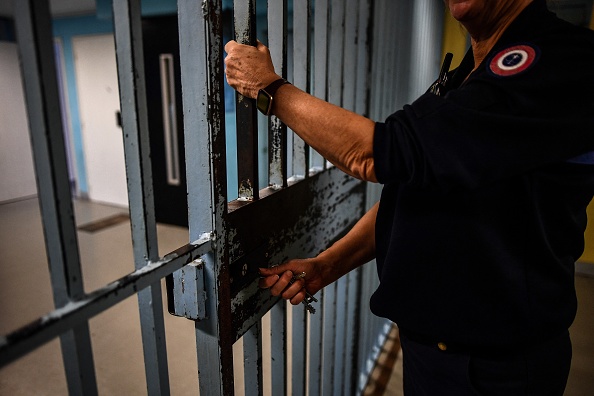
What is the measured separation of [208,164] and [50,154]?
0.89 ft

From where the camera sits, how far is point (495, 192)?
764mm

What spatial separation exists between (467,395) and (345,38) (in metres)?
1.07

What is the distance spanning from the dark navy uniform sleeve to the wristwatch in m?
0.20

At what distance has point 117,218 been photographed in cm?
463

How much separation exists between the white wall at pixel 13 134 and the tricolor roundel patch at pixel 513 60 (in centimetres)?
67

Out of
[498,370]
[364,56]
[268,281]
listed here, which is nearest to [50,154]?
[268,281]

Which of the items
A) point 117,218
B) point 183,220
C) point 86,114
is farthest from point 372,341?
point 86,114

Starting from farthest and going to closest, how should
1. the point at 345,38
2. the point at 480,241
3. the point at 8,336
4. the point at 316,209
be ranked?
the point at 345,38 < the point at 316,209 < the point at 480,241 < the point at 8,336

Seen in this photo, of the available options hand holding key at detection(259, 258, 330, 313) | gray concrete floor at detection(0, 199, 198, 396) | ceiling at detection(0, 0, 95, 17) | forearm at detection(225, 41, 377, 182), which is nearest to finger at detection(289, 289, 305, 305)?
hand holding key at detection(259, 258, 330, 313)

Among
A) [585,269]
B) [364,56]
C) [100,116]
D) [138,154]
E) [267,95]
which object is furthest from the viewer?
[100,116]

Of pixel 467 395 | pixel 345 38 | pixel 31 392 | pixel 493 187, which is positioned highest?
pixel 345 38

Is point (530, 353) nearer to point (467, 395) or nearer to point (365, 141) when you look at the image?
point (467, 395)

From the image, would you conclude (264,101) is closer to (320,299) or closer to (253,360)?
(253,360)

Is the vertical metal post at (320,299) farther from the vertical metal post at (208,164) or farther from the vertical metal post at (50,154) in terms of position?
the vertical metal post at (50,154)
